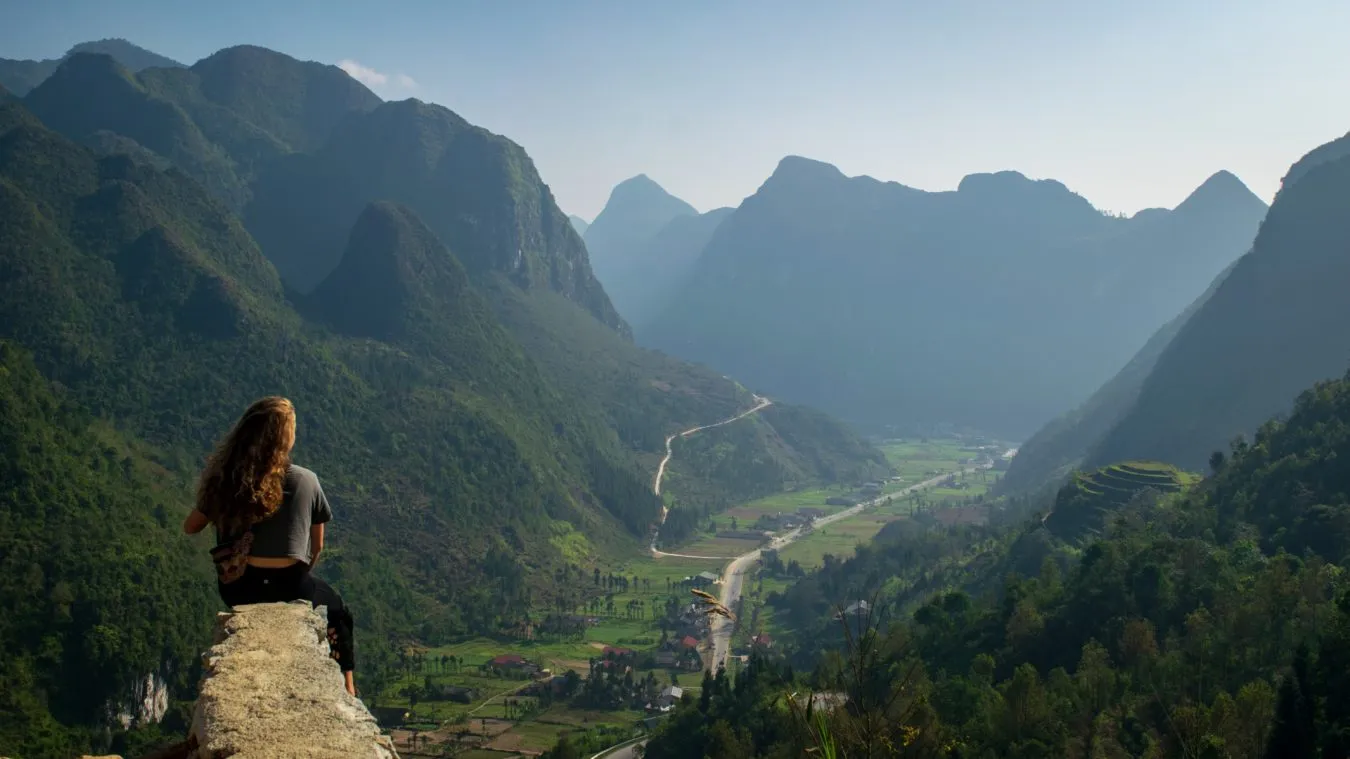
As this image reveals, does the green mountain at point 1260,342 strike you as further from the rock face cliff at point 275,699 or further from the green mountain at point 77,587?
the rock face cliff at point 275,699

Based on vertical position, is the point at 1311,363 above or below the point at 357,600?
above

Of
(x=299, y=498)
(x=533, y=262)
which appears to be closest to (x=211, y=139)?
(x=533, y=262)

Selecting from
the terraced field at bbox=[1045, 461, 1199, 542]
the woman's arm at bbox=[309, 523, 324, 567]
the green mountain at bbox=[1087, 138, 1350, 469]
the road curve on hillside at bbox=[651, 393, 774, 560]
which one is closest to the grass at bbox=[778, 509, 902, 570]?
the road curve on hillside at bbox=[651, 393, 774, 560]

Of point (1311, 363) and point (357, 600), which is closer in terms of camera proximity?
point (357, 600)

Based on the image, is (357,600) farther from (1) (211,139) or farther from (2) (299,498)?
(1) (211,139)

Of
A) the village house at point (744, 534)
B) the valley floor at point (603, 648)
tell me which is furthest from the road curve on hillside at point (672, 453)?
the village house at point (744, 534)

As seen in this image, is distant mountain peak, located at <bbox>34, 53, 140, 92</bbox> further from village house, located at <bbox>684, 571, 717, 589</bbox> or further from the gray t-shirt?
the gray t-shirt

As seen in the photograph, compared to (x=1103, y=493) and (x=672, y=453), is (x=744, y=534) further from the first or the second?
(x=1103, y=493)
